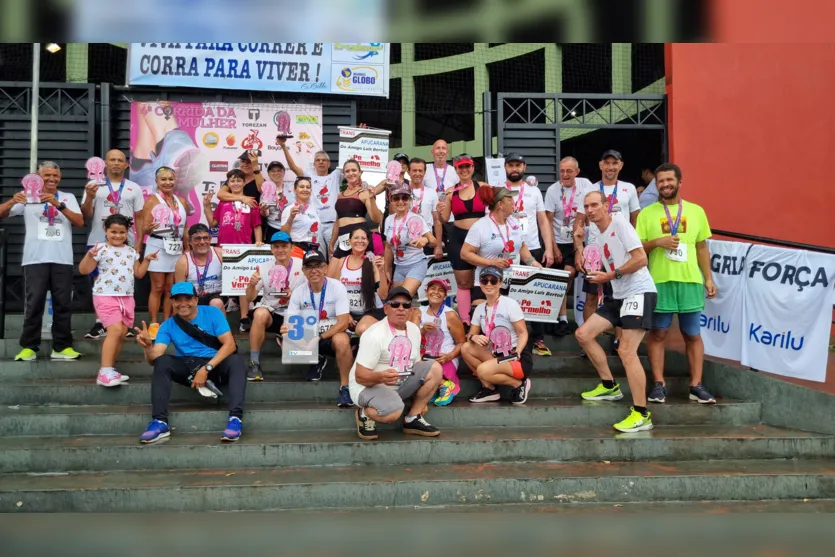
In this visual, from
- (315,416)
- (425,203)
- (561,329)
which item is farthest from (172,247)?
(561,329)

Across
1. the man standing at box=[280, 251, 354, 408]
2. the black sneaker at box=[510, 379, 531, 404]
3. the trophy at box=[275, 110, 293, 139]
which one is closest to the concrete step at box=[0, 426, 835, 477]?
the black sneaker at box=[510, 379, 531, 404]

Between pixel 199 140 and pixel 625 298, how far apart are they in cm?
695

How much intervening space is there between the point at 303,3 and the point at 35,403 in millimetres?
6014

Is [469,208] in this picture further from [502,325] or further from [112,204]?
[112,204]

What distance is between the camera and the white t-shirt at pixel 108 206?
7626mm

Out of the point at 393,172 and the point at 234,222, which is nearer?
the point at 393,172

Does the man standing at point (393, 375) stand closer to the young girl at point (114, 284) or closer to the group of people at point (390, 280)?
the group of people at point (390, 280)

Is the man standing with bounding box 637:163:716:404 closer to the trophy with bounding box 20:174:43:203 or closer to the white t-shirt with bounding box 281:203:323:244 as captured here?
the white t-shirt with bounding box 281:203:323:244

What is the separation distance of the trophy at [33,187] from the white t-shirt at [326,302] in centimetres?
297

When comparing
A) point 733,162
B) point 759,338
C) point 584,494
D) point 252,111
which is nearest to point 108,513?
point 584,494

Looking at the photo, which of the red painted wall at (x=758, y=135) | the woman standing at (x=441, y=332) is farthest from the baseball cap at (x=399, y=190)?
the red painted wall at (x=758, y=135)

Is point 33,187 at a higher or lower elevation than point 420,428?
higher

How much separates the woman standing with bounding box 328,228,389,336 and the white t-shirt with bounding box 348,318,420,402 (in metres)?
1.02

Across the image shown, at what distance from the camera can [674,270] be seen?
6246 mm
